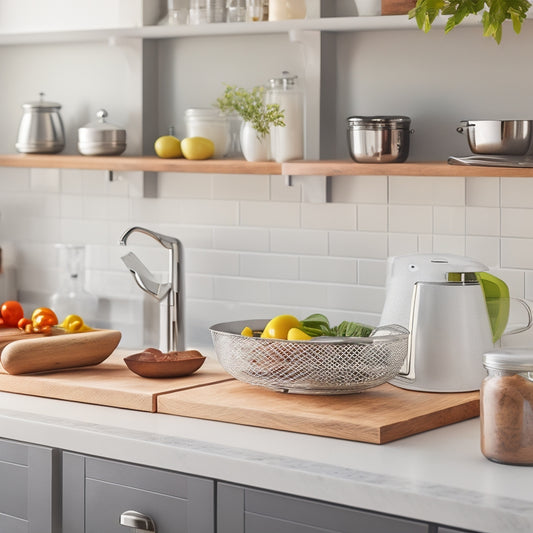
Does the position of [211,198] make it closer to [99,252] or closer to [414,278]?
[99,252]

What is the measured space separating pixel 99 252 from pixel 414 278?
1.36 metres

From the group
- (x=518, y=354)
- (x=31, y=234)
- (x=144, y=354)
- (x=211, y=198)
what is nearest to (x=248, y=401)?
(x=144, y=354)

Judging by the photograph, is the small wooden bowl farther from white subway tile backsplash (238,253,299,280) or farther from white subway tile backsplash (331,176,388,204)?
white subway tile backsplash (331,176,388,204)

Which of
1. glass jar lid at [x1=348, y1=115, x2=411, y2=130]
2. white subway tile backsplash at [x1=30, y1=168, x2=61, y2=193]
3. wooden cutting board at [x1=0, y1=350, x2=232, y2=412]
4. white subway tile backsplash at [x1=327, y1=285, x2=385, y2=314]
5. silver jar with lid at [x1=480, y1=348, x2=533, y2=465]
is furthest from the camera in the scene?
white subway tile backsplash at [x1=30, y1=168, x2=61, y2=193]

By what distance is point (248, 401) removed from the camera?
2.41m

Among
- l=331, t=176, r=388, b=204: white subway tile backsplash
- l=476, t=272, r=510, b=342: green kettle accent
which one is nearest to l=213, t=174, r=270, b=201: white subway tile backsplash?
l=331, t=176, r=388, b=204: white subway tile backsplash

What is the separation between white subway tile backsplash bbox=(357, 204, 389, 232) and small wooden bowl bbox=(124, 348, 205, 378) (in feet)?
2.24

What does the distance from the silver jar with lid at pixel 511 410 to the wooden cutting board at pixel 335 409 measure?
0.81 ft

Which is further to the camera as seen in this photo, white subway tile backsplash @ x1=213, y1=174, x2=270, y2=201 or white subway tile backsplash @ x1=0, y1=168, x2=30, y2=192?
white subway tile backsplash @ x1=0, y1=168, x2=30, y2=192

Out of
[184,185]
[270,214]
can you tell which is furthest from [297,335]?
[184,185]

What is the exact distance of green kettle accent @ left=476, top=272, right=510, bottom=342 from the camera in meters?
2.72

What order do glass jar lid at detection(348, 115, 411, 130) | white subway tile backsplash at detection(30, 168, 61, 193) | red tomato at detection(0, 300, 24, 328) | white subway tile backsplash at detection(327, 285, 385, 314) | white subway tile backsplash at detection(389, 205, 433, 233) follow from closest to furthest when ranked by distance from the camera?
glass jar lid at detection(348, 115, 411, 130), white subway tile backsplash at detection(389, 205, 433, 233), white subway tile backsplash at detection(327, 285, 385, 314), red tomato at detection(0, 300, 24, 328), white subway tile backsplash at detection(30, 168, 61, 193)

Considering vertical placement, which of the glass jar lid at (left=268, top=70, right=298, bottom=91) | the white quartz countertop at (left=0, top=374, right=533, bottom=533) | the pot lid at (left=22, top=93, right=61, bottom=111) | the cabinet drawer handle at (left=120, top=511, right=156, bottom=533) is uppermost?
the glass jar lid at (left=268, top=70, right=298, bottom=91)

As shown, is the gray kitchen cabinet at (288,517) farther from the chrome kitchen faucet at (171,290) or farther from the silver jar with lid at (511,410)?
the chrome kitchen faucet at (171,290)
